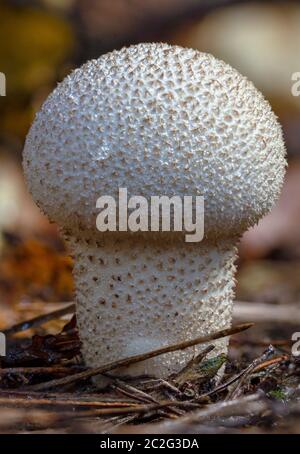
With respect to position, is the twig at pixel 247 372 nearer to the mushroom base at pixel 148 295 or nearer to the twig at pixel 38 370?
the mushroom base at pixel 148 295

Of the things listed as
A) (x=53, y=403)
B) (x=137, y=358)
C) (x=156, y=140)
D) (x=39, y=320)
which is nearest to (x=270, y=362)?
(x=137, y=358)

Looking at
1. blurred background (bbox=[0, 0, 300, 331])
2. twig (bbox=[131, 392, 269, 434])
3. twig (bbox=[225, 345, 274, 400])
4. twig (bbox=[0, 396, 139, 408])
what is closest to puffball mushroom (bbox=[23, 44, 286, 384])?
twig (bbox=[225, 345, 274, 400])

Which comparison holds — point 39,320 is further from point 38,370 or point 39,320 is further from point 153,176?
point 153,176

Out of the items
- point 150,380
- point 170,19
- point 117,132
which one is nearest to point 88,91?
point 117,132

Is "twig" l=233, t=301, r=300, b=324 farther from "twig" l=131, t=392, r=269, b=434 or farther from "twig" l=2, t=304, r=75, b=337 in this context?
"twig" l=131, t=392, r=269, b=434

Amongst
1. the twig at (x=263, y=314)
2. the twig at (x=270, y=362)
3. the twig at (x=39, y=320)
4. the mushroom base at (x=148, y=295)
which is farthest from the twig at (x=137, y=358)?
the twig at (x=263, y=314)
